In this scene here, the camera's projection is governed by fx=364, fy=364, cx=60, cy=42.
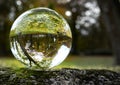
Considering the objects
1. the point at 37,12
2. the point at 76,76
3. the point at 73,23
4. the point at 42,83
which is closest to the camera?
the point at 42,83

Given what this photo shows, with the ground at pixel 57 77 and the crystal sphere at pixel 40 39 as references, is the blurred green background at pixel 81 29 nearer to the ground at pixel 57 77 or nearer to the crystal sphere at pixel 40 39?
the crystal sphere at pixel 40 39

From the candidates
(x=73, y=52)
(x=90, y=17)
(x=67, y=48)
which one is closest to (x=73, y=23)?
(x=90, y=17)

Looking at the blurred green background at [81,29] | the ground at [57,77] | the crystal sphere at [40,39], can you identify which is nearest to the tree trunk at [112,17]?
the blurred green background at [81,29]

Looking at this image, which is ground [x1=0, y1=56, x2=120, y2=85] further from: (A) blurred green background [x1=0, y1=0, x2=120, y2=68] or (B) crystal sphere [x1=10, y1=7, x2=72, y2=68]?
(A) blurred green background [x1=0, y1=0, x2=120, y2=68]

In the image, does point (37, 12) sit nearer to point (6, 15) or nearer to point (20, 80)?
Answer: point (20, 80)

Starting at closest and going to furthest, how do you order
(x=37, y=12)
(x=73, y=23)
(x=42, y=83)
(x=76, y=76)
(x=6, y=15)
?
(x=42, y=83)
(x=76, y=76)
(x=37, y=12)
(x=73, y=23)
(x=6, y=15)
